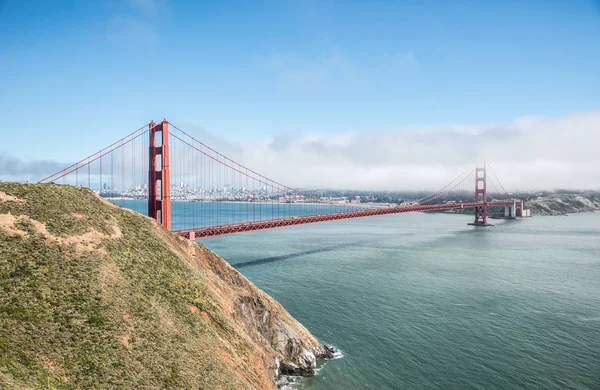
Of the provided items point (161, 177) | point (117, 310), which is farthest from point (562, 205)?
point (117, 310)

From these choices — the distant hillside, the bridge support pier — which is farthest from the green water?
the distant hillside

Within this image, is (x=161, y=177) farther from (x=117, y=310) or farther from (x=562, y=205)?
(x=562, y=205)

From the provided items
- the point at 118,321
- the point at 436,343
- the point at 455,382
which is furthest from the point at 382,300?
the point at 118,321

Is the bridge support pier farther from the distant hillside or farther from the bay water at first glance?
the distant hillside

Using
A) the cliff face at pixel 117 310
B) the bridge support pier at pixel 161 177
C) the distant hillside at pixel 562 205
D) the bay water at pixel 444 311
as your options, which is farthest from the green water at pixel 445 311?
the distant hillside at pixel 562 205

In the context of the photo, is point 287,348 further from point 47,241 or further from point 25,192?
point 25,192

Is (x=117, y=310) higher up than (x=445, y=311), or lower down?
higher up
